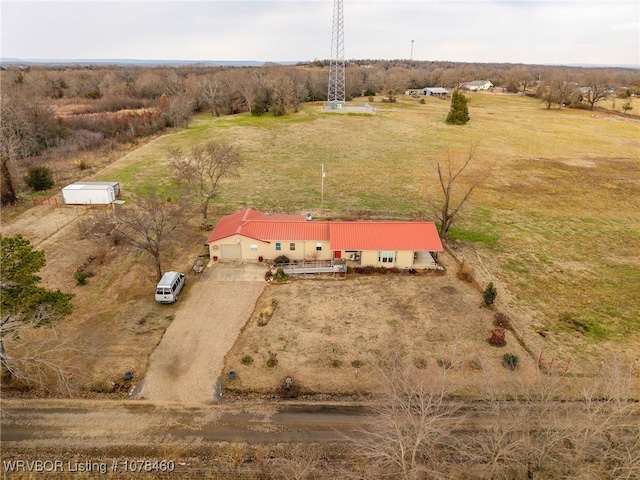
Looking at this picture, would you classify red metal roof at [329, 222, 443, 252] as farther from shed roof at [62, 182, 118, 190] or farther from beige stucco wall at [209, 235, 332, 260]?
shed roof at [62, 182, 118, 190]

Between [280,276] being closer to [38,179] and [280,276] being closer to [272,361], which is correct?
[272,361]

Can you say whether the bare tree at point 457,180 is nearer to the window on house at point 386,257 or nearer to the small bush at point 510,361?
the window on house at point 386,257

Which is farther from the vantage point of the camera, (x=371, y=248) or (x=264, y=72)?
(x=264, y=72)

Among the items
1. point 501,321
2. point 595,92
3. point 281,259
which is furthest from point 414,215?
point 595,92

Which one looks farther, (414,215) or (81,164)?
(81,164)

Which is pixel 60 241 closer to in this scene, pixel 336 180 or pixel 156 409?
pixel 156 409

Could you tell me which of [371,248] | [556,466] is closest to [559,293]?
[371,248]
